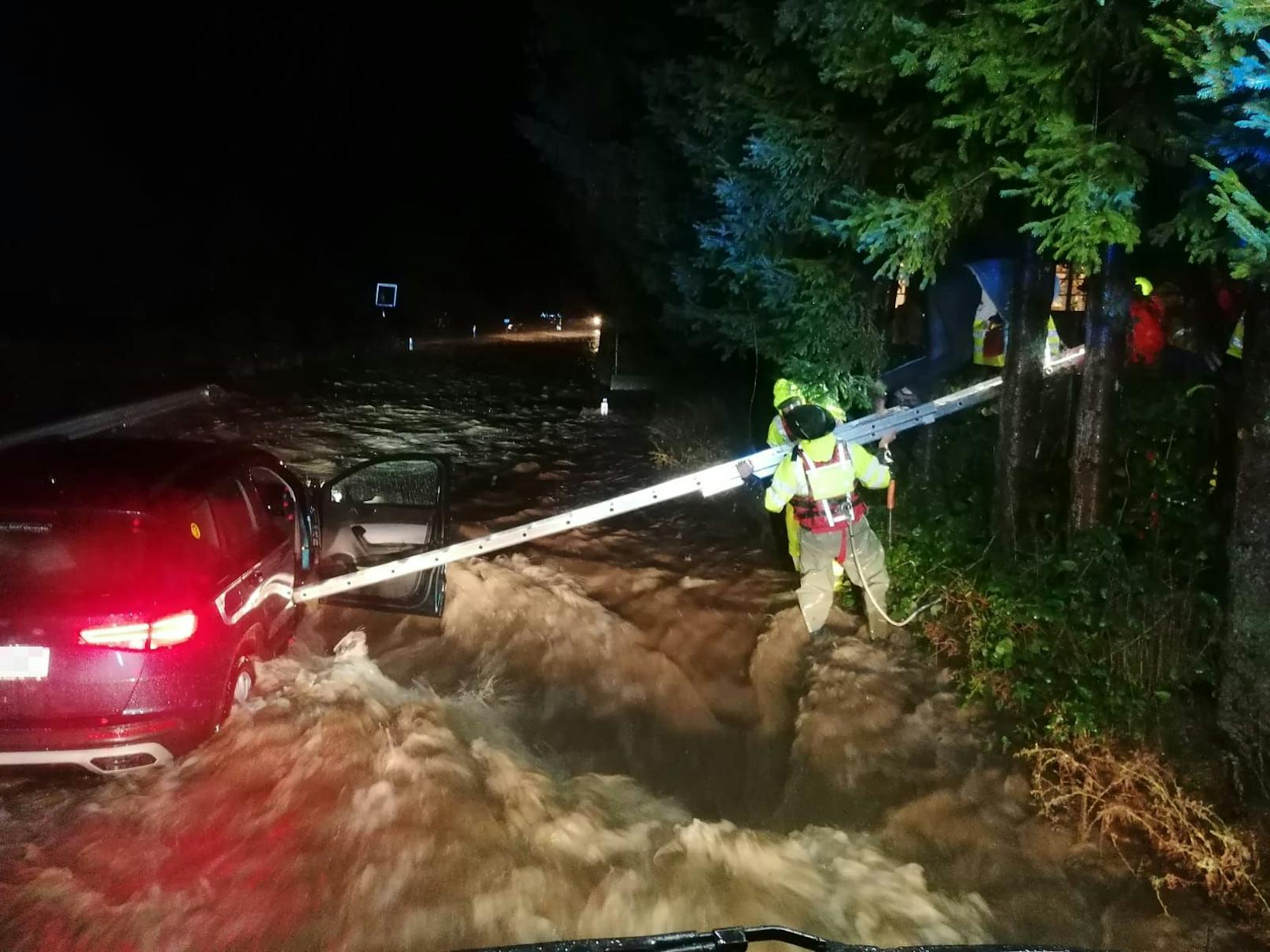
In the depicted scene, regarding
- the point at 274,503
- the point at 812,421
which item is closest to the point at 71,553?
the point at 274,503

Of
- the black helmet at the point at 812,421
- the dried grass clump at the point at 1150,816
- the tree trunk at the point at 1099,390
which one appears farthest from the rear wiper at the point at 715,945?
the tree trunk at the point at 1099,390

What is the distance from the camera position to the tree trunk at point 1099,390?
19.6ft

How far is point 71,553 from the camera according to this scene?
4387 millimetres

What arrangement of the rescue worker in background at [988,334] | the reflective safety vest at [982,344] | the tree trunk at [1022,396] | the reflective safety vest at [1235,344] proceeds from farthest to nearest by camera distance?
the rescue worker in background at [988,334], the reflective safety vest at [982,344], the tree trunk at [1022,396], the reflective safety vest at [1235,344]

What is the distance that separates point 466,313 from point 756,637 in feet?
172

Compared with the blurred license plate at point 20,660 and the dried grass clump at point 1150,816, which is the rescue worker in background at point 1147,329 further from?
the blurred license plate at point 20,660

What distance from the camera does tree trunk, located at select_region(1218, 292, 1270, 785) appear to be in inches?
177

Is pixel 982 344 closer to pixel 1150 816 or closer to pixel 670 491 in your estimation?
pixel 670 491

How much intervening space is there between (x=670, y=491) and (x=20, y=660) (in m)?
3.85

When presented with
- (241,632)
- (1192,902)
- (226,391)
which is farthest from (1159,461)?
(226,391)

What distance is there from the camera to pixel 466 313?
56969mm

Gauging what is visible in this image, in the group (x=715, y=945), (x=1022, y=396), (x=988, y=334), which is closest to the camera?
(x=715, y=945)

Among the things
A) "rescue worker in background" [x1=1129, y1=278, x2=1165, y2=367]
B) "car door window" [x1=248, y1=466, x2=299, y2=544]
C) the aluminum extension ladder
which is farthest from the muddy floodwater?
"rescue worker in background" [x1=1129, y1=278, x2=1165, y2=367]

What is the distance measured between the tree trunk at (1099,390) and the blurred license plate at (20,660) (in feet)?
19.3
